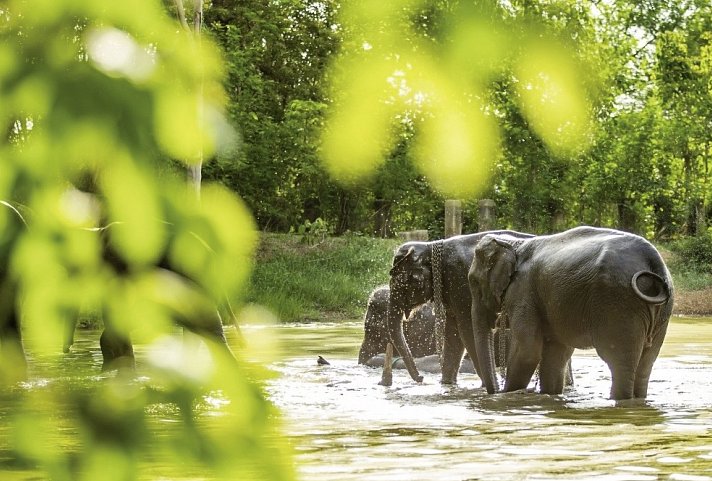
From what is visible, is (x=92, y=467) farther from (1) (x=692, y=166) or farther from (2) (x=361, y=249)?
(1) (x=692, y=166)

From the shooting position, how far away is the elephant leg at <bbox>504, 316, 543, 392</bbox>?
9328mm

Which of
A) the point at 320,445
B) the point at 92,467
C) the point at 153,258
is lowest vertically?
the point at 320,445

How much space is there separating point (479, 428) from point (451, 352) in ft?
13.7

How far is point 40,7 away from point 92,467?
1.20ft

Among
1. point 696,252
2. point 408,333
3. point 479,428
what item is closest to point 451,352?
point 408,333

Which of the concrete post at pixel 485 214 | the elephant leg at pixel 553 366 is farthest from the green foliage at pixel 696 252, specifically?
the elephant leg at pixel 553 366

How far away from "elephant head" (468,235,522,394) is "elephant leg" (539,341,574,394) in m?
0.57

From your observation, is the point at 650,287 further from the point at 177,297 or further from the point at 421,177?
the point at 421,177

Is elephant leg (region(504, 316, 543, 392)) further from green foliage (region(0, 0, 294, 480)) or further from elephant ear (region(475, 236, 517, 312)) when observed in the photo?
green foliage (region(0, 0, 294, 480))

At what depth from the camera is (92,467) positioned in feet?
3.07

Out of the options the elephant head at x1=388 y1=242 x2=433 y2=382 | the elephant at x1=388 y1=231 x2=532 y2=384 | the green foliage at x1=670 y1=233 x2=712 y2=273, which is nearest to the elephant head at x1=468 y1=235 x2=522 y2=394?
the elephant at x1=388 y1=231 x2=532 y2=384

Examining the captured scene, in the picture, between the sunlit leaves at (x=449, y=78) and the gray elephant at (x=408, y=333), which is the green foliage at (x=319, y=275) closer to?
the gray elephant at (x=408, y=333)

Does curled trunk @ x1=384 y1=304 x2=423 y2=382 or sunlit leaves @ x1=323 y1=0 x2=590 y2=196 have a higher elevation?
sunlit leaves @ x1=323 y1=0 x2=590 y2=196

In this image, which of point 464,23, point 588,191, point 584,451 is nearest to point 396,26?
point 464,23
